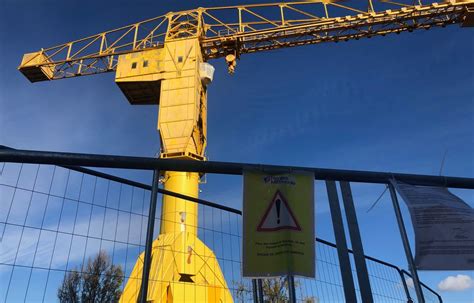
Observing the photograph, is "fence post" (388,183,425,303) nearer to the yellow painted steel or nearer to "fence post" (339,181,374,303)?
"fence post" (339,181,374,303)

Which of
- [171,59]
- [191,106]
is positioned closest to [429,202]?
[191,106]

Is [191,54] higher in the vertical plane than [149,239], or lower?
higher

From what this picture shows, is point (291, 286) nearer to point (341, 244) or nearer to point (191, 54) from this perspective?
point (341, 244)

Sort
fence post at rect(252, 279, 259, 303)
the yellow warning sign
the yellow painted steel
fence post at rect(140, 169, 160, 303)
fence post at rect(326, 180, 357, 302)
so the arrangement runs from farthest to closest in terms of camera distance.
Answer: the yellow painted steel, fence post at rect(252, 279, 259, 303), fence post at rect(326, 180, 357, 302), the yellow warning sign, fence post at rect(140, 169, 160, 303)

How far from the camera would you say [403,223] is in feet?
10.5

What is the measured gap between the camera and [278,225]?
292 centimetres

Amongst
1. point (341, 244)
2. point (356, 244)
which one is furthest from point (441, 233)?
point (341, 244)

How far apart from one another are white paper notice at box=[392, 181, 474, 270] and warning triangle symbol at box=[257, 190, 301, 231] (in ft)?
3.09

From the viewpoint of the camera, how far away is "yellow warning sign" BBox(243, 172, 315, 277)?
2818mm

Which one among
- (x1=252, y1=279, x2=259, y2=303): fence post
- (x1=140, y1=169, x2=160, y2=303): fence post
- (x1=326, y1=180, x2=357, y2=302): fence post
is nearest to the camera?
(x1=140, y1=169, x2=160, y2=303): fence post

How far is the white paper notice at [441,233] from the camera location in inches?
118

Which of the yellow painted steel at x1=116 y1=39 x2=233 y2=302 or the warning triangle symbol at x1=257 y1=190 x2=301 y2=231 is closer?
the warning triangle symbol at x1=257 y1=190 x2=301 y2=231

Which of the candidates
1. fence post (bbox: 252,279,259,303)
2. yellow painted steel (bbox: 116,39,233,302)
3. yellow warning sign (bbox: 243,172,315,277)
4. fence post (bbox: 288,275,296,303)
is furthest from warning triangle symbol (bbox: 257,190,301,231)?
yellow painted steel (bbox: 116,39,233,302)

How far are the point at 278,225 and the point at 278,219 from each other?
46mm
